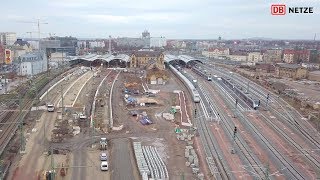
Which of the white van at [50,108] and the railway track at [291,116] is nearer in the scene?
the railway track at [291,116]

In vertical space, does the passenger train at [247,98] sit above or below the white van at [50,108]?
above

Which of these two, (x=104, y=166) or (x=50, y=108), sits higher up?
(x=50, y=108)

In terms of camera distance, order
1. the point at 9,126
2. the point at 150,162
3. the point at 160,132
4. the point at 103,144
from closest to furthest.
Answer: the point at 150,162 → the point at 103,144 → the point at 160,132 → the point at 9,126

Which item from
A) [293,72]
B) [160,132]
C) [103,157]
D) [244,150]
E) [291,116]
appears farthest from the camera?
[293,72]

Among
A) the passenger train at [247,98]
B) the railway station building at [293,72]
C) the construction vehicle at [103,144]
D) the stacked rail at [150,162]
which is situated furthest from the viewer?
the railway station building at [293,72]

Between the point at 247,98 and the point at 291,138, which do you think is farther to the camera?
the point at 247,98

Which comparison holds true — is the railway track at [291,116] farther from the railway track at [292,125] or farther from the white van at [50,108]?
the white van at [50,108]

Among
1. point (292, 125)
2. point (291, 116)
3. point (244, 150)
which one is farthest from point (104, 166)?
point (291, 116)

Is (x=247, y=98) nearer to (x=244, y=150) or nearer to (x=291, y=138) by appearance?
(x=291, y=138)

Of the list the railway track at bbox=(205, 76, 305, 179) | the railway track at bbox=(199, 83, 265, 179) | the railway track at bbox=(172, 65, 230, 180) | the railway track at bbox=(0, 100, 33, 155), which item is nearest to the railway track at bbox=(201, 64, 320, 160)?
the railway track at bbox=(205, 76, 305, 179)

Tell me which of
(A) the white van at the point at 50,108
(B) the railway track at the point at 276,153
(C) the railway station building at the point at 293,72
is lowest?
(B) the railway track at the point at 276,153

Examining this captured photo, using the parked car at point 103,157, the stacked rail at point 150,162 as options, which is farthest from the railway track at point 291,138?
the parked car at point 103,157

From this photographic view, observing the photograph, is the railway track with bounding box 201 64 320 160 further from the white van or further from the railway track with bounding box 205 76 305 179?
the white van
